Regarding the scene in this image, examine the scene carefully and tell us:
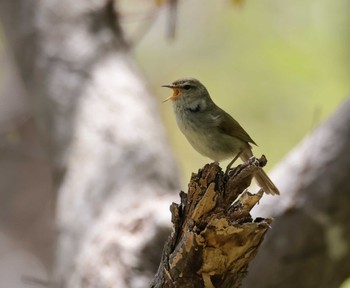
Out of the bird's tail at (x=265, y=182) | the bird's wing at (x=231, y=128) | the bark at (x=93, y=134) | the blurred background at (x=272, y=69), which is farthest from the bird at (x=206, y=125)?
the blurred background at (x=272, y=69)

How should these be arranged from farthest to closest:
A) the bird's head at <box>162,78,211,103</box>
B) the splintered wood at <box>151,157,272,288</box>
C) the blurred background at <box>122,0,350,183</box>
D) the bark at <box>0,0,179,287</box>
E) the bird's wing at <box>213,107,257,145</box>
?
the blurred background at <box>122,0,350,183</box>
the bark at <box>0,0,179,287</box>
the bird's head at <box>162,78,211,103</box>
the bird's wing at <box>213,107,257,145</box>
the splintered wood at <box>151,157,272,288</box>

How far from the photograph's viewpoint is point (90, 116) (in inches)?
206

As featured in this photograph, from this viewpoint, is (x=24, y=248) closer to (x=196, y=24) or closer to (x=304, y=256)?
(x=196, y=24)

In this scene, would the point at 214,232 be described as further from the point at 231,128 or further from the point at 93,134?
the point at 93,134

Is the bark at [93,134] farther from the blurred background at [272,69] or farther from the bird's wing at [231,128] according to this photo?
the blurred background at [272,69]

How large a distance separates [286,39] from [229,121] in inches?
218

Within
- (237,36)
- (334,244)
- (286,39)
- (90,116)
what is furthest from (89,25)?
(237,36)

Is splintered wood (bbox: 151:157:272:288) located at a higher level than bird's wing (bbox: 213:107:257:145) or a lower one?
lower

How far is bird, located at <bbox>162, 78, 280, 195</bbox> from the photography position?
12.7ft

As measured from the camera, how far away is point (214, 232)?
2838 millimetres

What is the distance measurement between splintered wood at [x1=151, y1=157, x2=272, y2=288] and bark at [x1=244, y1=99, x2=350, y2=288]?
158 centimetres

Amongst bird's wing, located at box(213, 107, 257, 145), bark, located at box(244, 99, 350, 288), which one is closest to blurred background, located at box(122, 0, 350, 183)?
bark, located at box(244, 99, 350, 288)

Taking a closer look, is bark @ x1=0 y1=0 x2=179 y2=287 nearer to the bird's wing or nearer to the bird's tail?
the bird's tail

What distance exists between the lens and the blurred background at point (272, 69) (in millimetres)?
8812
